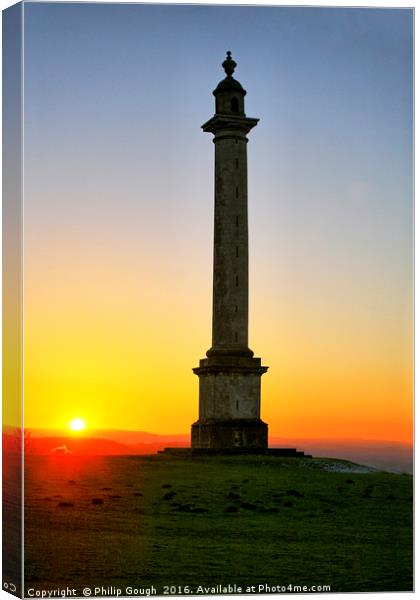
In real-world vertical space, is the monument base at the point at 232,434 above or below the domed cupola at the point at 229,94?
below

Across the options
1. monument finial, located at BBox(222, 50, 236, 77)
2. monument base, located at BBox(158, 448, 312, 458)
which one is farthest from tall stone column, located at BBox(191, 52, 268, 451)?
monument finial, located at BBox(222, 50, 236, 77)

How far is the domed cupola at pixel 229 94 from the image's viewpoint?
21.2 metres

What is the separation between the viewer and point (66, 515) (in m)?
18.3

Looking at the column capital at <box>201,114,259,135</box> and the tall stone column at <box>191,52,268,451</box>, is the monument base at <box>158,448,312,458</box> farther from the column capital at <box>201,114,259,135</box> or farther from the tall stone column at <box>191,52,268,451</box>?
the column capital at <box>201,114,259,135</box>

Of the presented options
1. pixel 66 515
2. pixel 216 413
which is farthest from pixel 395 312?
pixel 216 413

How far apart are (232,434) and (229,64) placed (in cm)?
1057

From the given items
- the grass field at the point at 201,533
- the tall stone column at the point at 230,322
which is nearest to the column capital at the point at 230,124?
the tall stone column at the point at 230,322

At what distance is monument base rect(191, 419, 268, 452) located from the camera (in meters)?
27.7

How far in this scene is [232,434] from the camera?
96.9ft

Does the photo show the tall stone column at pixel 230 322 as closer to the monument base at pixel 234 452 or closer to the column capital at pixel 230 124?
the column capital at pixel 230 124

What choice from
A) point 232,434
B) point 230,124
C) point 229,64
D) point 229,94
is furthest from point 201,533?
point 230,124

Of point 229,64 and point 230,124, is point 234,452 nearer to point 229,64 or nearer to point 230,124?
point 230,124

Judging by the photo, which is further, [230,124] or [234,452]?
[230,124]

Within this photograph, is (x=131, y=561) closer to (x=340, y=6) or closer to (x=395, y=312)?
(x=395, y=312)
